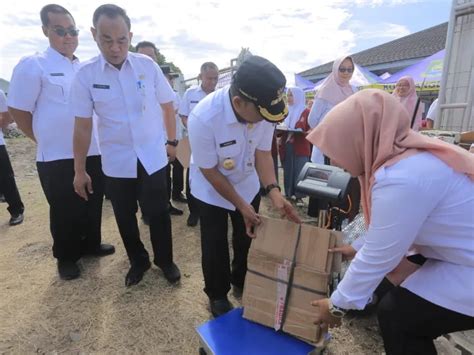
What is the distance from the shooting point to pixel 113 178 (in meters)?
2.30

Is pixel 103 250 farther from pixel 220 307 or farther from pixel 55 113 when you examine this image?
pixel 220 307

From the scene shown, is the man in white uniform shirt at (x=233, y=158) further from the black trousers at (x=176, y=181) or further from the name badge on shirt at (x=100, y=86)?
the black trousers at (x=176, y=181)

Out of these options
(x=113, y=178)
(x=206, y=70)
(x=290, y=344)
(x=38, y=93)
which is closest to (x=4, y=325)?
(x=113, y=178)

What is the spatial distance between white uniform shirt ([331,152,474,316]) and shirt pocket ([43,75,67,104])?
235 centimetres

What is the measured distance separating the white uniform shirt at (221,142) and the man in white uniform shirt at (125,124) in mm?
510

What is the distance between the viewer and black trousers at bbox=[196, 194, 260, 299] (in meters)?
1.99

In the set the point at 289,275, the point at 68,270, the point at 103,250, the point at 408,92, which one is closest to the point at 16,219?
the point at 103,250

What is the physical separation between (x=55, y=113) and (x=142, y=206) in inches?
38.5

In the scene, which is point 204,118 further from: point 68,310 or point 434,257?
point 68,310

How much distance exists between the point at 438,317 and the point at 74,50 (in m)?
2.89

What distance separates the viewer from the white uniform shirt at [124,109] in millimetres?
2143

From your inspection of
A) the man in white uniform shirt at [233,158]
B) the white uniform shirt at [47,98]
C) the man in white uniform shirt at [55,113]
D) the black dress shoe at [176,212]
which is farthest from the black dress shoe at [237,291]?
the black dress shoe at [176,212]

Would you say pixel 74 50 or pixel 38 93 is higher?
pixel 74 50

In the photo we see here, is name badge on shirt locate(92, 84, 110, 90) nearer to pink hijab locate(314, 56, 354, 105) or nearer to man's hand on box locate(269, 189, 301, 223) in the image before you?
man's hand on box locate(269, 189, 301, 223)
